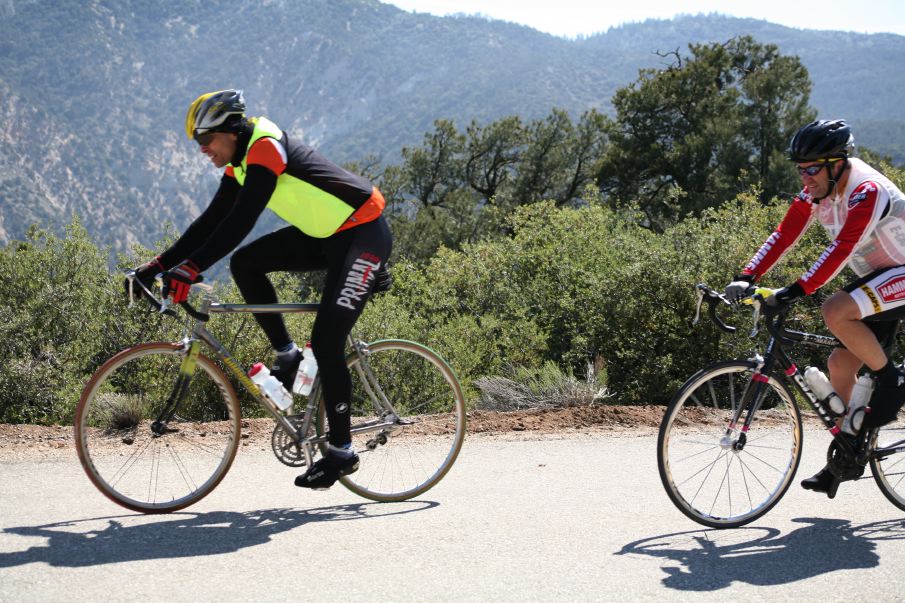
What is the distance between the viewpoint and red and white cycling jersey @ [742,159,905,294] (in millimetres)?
4188

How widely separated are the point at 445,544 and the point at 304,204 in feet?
5.93

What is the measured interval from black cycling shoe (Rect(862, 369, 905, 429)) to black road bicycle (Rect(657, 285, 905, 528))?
10 cm

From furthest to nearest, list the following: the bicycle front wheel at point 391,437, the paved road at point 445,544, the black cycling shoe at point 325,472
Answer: the bicycle front wheel at point 391,437, the black cycling shoe at point 325,472, the paved road at point 445,544

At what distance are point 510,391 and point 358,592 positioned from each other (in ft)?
14.8

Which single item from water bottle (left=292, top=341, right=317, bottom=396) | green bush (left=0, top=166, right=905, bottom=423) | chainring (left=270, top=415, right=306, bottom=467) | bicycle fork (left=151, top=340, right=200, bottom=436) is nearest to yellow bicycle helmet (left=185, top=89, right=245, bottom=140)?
bicycle fork (left=151, top=340, right=200, bottom=436)

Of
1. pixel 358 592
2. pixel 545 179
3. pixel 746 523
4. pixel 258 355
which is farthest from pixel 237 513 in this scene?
pixel 545 179

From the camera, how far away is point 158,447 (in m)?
4.74

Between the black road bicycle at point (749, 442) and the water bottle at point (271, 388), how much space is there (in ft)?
6.32

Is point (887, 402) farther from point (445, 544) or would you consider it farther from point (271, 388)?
point (271, 388)

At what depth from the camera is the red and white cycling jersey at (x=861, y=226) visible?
4.19m

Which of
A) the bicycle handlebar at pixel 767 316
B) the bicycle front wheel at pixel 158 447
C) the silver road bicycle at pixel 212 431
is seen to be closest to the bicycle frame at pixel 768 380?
the bicycle handlebar at pixel 767 316

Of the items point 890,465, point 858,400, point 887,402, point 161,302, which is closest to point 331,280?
point 161,302

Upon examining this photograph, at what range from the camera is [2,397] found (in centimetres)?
884

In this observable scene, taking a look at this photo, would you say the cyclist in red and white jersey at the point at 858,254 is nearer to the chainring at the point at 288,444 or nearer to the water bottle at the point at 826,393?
the water bottle at the point at 826,393
